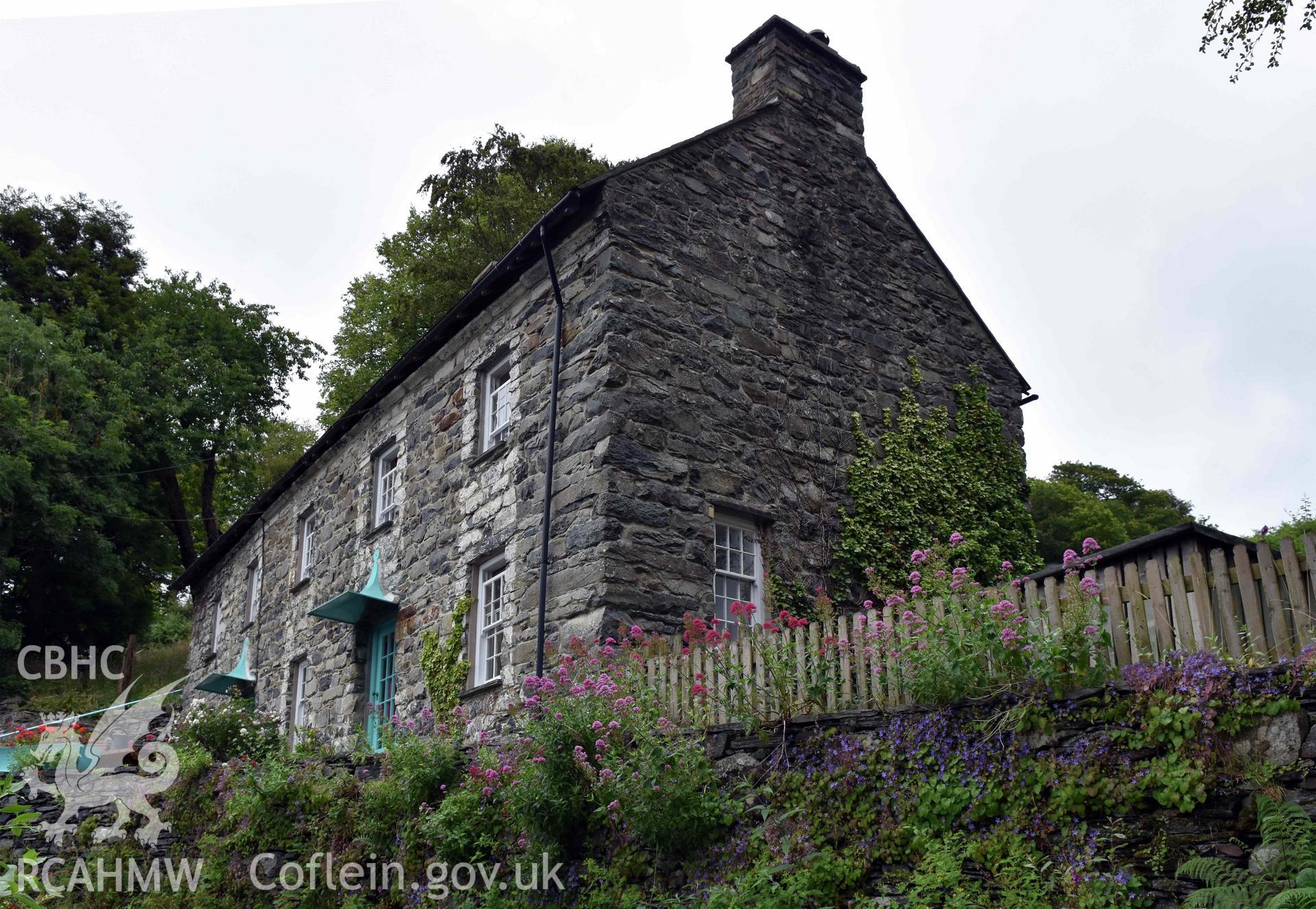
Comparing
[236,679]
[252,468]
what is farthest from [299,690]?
[252,468]

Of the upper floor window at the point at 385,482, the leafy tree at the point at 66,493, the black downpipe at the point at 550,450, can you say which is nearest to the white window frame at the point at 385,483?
the upper floor window at the point at 385,482

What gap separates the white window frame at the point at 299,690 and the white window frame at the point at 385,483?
3.03 meters

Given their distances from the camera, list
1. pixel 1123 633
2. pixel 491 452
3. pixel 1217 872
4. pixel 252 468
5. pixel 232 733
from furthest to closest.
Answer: pixel 252 468, pixel 232 733, pixel 491 452, pixel 1123 633, pixel 1217 872

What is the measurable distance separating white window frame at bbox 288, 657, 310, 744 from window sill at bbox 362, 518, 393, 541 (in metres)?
2.91

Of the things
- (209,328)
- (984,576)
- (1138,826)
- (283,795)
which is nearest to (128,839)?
(283,795)

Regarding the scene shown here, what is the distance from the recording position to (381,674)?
15641mm

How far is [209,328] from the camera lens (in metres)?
35.2

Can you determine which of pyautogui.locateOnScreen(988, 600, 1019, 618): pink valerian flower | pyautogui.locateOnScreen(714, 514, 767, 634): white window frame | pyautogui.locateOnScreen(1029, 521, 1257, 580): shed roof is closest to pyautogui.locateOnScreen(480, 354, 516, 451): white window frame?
pyautogui.locateOnScreen(714, 514, 767, 634): white window frame

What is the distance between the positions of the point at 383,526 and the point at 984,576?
795 cm

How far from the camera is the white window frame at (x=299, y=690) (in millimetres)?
17859

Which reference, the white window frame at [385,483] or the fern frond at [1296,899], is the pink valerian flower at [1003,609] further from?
the white window frame at [385,483]

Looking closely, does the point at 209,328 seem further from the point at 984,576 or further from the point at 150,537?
the point at 984,576

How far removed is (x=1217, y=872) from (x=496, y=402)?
10.3 metres

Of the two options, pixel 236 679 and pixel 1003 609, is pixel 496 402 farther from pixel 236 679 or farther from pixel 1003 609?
pixel 236 679
